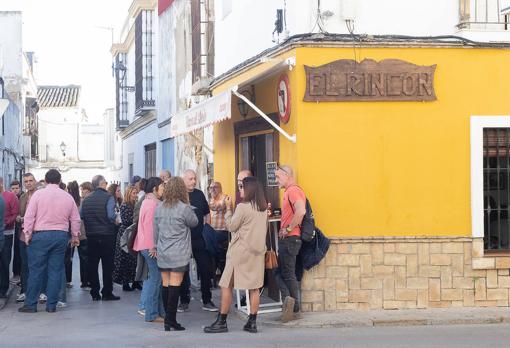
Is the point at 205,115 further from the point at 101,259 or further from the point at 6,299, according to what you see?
the point at 6,299

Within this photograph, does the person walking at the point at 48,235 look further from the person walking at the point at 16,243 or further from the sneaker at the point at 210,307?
the person walking at the point at 16,243

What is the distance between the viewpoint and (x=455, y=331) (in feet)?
34.1

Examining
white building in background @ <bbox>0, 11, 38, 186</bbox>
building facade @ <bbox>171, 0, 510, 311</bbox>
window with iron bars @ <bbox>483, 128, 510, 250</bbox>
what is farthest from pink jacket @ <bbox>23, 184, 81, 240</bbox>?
white building in background @ <bbox>0, 11, 38, 186</bbox>

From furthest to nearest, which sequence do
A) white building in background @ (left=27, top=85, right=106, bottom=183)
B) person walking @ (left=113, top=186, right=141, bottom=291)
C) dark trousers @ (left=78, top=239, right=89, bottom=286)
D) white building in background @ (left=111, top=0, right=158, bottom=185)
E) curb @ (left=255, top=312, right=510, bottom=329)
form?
white building in background @ (left=27, top=85, right=106, bottom=183)
white building in background @ (left=111, top=0, right=158, bottom=185)
dark trousers @ (left=78, top=239, right=89, bottom=286)
person walking @ (left=113, top=186, right=141, bottom=291)
curb @ (left=255, top=312, right=510, bottom=329)

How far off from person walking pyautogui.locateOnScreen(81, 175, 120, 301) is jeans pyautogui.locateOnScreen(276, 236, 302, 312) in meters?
3.54

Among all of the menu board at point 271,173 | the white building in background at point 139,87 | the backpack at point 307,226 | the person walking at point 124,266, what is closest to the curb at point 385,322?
the backpack at point 307,226

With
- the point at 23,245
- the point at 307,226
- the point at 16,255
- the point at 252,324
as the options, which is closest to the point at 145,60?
the point at 16,255

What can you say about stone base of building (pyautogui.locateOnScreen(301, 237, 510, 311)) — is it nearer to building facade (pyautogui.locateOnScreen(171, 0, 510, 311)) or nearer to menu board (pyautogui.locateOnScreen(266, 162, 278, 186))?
building facade (pyautogui.locateOnScreen(171, 0, 510, 311))

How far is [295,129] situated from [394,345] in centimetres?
328

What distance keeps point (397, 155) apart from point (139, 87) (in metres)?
15.8

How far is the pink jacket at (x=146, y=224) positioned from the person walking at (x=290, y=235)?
159 centimetres

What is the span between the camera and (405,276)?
11633 millimetres

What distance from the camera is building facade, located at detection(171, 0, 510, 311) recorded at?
38.0 feet

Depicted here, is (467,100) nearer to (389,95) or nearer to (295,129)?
(389,95)
